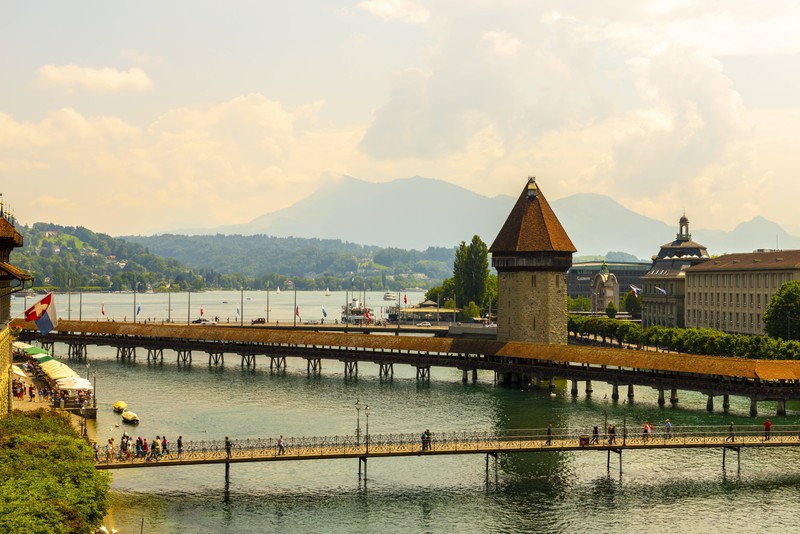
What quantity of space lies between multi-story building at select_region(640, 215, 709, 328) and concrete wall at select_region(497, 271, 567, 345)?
4512 cm

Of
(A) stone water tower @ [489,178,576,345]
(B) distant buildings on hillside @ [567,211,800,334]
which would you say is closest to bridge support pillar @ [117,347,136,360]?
(A) stone water tower @ [489,178,576,345]

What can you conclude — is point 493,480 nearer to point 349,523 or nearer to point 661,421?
point 349,523

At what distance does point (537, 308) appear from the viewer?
101250mm

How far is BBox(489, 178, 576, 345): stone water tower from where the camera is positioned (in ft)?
332

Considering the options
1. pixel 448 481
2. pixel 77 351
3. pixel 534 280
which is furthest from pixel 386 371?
pixel 448 481

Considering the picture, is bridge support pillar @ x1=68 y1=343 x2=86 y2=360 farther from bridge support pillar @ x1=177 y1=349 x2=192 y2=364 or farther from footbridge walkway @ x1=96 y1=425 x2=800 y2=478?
footbridge walkway @ x1=96 y1=425 x2=800 y2=478

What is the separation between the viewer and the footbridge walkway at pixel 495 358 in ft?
252

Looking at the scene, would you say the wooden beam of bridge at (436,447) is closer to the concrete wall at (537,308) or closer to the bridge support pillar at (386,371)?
the concrete wall at (537,308)

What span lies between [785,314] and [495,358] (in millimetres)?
30498

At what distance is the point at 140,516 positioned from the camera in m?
47.2

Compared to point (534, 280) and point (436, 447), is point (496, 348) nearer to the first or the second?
point (534, 280)

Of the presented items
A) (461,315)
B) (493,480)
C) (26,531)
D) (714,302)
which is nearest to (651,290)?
(714,302)

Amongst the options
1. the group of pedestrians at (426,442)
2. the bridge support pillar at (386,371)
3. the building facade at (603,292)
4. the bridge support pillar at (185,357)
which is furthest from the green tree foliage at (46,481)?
the building facade at (603,292)

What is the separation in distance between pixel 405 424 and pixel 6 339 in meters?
29.2
